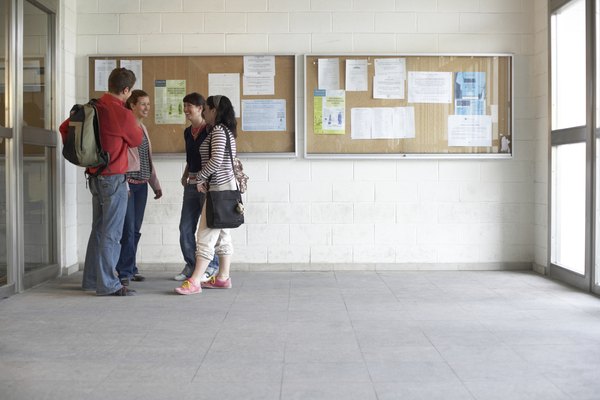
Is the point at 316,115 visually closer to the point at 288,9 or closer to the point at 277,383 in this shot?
the point at 288,9

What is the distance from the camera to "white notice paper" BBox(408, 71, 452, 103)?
6.48 m

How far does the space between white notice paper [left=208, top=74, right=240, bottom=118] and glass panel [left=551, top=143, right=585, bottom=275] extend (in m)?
2.70

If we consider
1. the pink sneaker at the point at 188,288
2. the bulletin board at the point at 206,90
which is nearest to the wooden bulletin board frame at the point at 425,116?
the bulletin board at the point at 206,90

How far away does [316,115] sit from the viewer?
21.2ft

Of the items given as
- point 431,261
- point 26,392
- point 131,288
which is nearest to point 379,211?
point 431,261

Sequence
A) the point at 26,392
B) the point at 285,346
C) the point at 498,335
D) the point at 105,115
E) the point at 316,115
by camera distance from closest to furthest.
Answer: the point at 26,392 < the point at 285,346 < the point at 498,335 < the point at 105,115 < the point at 316,115

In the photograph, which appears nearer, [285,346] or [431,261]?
[285,346]

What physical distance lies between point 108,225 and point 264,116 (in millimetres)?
1920

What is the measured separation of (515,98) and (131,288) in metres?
3.65

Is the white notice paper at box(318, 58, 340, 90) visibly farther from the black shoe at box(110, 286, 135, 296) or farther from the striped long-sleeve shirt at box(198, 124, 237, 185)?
the black shoe at box(110, 286, 135, 296)

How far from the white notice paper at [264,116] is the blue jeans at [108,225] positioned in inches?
62.2

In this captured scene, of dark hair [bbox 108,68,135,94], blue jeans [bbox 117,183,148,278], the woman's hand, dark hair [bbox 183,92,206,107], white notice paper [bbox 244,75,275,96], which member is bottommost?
blue jeans [bbox 117,183,148,278]

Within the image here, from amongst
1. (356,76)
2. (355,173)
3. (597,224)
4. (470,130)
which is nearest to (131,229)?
(355,173)

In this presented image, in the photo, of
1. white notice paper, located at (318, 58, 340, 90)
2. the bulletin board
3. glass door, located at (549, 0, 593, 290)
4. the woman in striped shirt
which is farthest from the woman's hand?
glass door, located at (549, 0, 593, 290)
